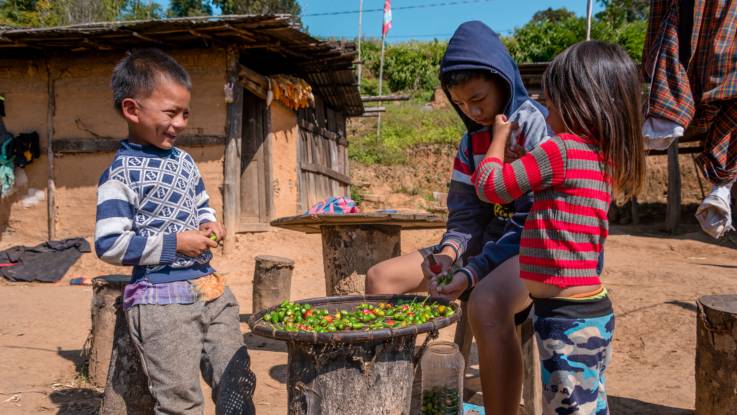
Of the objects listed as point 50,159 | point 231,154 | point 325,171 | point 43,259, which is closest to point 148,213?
point 231,154

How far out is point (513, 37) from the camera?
25.3 m

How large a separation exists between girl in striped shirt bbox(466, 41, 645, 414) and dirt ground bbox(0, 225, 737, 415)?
162cm

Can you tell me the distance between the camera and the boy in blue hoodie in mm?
2176

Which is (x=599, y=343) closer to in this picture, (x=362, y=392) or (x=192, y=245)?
(x=362, y=392)

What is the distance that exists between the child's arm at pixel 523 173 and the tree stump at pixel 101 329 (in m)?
2.61

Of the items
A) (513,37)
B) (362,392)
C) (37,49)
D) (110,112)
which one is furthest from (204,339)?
(513,37)

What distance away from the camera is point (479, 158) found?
264 cm

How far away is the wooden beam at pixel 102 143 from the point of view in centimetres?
818

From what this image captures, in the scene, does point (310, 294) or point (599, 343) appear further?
point (310, 294)

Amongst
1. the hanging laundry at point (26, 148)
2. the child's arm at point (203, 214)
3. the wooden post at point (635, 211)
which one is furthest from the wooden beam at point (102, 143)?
the wooden post at point (635, 211)

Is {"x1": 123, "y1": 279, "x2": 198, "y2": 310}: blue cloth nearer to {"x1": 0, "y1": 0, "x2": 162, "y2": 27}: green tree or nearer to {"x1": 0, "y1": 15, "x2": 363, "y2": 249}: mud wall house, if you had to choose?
{"x1": 0, "y1": 15, "x2": 363, "y2": 249}: mud wall house

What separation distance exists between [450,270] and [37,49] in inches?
333

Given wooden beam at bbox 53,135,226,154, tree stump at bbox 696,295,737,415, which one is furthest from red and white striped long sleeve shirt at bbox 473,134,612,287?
wooden beam at bbox 53,135,226,154

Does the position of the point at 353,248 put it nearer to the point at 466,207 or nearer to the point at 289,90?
the point at 466,207
